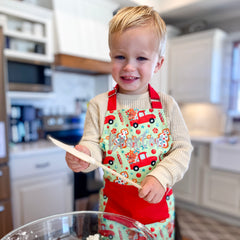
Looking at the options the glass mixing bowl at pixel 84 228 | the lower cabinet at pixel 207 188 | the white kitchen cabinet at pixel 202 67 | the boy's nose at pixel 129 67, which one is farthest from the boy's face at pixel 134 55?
the lower cabinet at pixel 207 188

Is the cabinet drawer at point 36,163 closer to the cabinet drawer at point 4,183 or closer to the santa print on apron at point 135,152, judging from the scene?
the cabinet drawer at point 4,183

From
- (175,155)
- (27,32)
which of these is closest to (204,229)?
(175,155)

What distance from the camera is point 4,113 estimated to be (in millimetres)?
1227

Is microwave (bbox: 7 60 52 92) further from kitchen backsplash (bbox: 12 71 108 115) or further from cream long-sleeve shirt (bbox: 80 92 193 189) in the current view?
cream long-sleeve shirt (bbox: 80 92 193 189)

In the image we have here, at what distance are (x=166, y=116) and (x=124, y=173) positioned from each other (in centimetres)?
13

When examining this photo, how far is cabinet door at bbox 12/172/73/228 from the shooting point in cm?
134

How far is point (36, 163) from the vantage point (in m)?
1.41

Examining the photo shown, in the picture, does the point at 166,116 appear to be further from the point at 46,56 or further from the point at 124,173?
the point at 46,56

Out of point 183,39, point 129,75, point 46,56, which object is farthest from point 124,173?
point 46,56

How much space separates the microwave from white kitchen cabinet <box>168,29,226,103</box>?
0.99 meters

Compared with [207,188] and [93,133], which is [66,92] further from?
[93,133]

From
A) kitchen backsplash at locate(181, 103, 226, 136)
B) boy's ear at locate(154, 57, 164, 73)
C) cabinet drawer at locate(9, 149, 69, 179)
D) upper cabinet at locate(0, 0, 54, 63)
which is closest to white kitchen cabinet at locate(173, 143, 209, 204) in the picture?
kitchen backsplash at locate(181, 103, 226, 136)

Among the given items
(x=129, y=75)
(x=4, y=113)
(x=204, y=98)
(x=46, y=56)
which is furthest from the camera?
(x=204, y=98)

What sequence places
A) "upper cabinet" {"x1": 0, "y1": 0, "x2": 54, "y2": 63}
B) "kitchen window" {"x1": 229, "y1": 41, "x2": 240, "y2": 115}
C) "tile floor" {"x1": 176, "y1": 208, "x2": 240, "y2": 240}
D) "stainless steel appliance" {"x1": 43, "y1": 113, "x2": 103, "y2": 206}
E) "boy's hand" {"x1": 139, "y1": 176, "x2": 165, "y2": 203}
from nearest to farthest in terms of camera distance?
"boy's hand" {"x1": 139, "y1": 176, "x2": 165, "y2": 203}, "upper cabinet" {"x1": 0, "y1": 0, "x2": 54, "y2": 63}, "tile floor" {"x1": 176, "y1": 208, "x2": 240, "y2": 240}, "stainless steel appliance" {"x1": 43, "y1": 113, "x2": 103, "y2": 206}, "kitchen window" {"x1": 229, "y1": 41, "x2": 240, "y2": 115}
